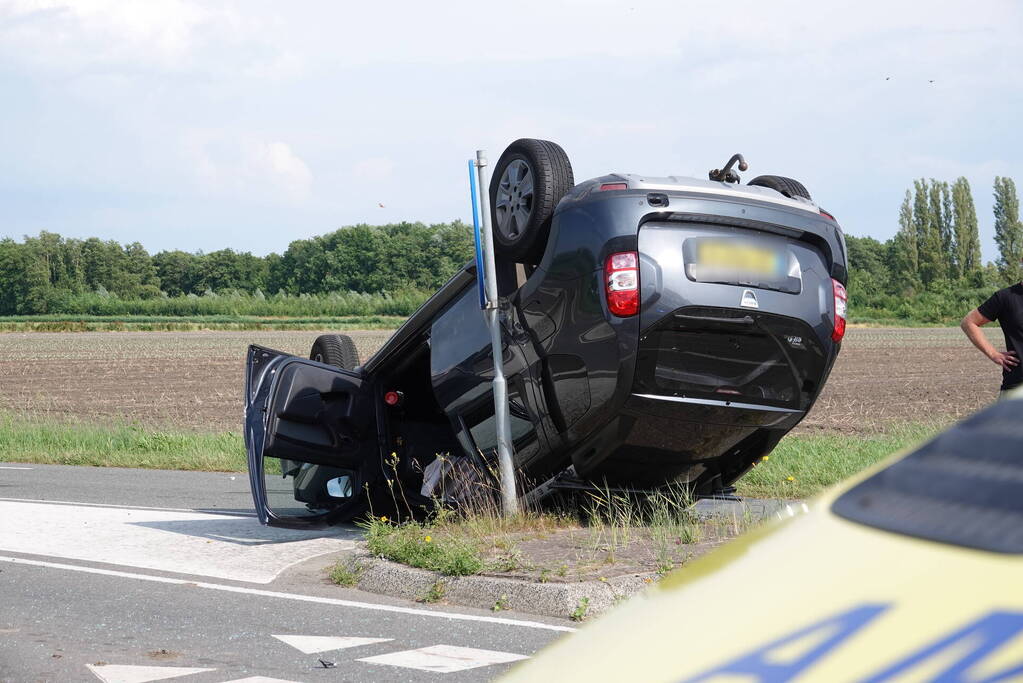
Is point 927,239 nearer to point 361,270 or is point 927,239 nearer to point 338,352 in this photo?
point 361,270

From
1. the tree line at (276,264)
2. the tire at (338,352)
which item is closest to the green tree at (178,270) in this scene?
the tree line at (276,264)

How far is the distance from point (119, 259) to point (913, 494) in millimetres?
132143

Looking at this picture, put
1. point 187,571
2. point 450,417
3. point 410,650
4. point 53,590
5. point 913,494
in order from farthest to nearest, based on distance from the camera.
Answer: point 450,417
point 187,571
point 53,590
point 410,650
point 913,494

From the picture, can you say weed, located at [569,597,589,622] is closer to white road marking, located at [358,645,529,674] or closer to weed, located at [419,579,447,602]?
white road marking, located at [358,645,529,674]

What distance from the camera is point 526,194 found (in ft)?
23.9

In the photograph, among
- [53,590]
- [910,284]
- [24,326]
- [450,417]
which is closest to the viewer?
[53,590]

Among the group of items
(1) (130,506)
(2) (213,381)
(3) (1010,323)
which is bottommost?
(2) (213,381)

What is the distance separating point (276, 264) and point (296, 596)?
439 feet

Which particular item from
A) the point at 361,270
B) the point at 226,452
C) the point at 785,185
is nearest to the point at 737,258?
the point at 785,185

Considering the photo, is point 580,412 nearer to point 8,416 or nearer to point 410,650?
point 410,650

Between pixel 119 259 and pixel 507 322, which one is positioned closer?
pixel 507 322

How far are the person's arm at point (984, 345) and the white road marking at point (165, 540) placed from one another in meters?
4.43

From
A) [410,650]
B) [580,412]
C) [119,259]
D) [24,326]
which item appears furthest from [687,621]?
[119,259]

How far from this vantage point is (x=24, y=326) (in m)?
82.6
